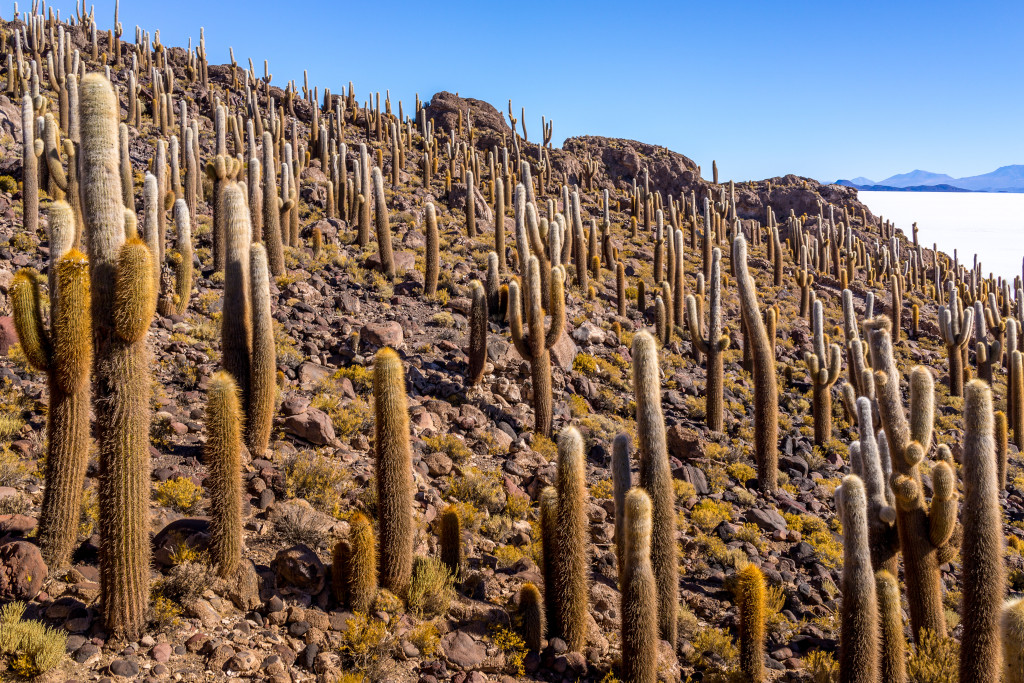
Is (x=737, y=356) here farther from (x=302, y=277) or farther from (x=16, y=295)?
(x=16, y=295)

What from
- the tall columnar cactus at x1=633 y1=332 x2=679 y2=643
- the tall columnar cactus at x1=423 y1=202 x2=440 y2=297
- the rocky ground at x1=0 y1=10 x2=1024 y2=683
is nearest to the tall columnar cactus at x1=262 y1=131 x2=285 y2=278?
the rocky ground at x1=0 y1=10 x2=1024 y2=683

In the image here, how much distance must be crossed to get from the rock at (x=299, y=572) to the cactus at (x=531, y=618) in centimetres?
212

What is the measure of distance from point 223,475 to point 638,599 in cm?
422

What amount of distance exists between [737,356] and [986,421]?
13615mm

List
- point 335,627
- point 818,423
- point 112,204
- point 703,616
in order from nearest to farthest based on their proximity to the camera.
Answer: point 112,204
point 335,627
point 703,616
point 818,423

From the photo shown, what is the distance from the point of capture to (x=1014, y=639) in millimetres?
4648

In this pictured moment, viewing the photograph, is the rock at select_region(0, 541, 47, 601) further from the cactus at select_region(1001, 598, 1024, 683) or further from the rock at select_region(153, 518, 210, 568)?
the cactus at select_region(1001, 598, 1024, 683)

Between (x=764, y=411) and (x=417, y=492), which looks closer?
(x=417, y=492)

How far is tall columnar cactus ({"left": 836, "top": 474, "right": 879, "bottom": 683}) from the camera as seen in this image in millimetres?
6641

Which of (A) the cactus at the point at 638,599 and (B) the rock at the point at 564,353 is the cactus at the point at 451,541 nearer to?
(A) the cactus at the point at 638,599

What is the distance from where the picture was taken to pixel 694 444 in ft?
43.0

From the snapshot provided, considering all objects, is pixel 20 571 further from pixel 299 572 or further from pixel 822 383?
pixel 822 383

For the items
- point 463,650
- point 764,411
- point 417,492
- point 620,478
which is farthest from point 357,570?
point 764,411

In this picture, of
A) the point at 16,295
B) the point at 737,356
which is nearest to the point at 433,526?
the point at 16,295
